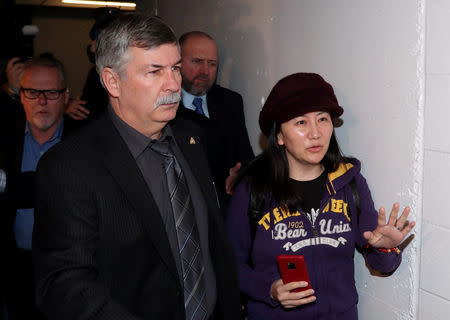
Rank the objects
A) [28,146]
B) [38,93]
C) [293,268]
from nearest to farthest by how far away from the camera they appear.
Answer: [293,268] < [28,146] < [38,93]

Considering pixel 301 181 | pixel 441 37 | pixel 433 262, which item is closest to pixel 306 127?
pixel 301 181

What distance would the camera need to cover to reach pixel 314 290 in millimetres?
1860

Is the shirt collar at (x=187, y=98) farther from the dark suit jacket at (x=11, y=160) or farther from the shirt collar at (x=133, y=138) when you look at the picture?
the shirt collar at (x=133, y=138)

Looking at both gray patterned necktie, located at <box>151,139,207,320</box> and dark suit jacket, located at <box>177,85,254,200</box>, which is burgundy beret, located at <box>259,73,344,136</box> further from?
dark suit jacket, located at <box>177,85,254,200</box>

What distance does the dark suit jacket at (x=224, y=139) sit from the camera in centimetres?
305

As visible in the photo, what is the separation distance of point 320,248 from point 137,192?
77cm

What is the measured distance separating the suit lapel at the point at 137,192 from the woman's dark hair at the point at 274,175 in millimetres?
527

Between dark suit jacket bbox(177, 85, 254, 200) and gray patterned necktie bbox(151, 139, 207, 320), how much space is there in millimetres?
1375

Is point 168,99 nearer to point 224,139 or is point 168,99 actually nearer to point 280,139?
point 280,139

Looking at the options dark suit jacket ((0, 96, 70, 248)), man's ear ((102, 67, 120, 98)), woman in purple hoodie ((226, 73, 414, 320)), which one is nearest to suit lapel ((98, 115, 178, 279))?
man's ear ((102, 67, 120, 98))

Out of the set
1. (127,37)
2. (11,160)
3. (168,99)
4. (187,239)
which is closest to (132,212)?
(187,239)

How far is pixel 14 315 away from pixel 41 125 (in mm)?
996

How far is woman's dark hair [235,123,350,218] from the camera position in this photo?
189cm

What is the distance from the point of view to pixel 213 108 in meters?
3.16
